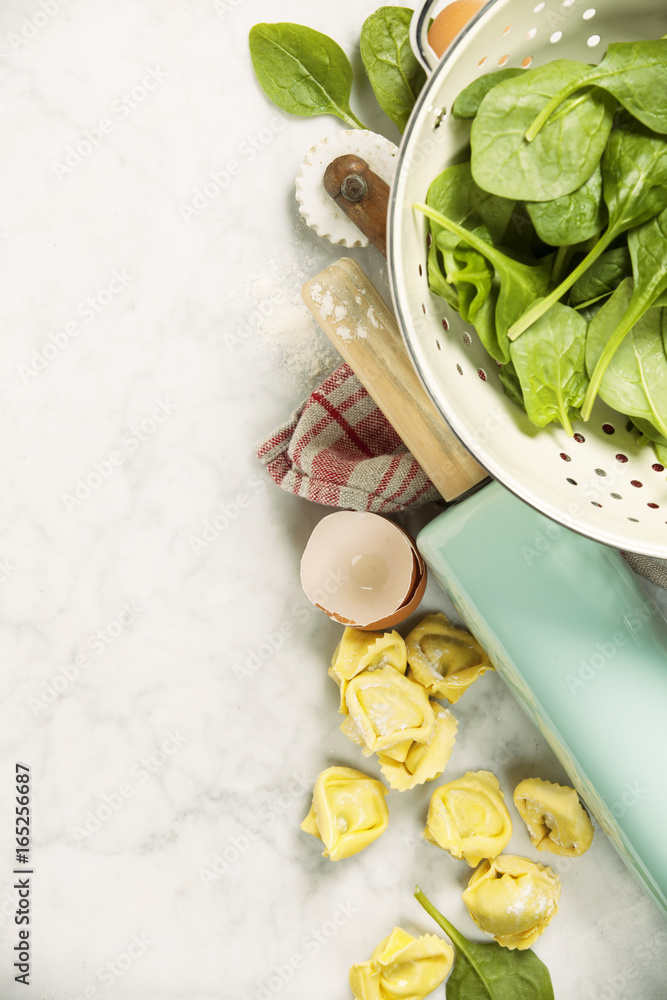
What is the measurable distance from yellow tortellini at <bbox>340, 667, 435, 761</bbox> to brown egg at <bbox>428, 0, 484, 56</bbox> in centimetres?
62

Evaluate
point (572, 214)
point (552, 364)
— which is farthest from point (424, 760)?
point (572, 214)

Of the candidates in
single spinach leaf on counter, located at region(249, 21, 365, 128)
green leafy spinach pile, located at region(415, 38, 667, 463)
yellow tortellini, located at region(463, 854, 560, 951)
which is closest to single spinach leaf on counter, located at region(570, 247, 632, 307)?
green leafy spinach pile, located at region(415, 38, 667, 463)

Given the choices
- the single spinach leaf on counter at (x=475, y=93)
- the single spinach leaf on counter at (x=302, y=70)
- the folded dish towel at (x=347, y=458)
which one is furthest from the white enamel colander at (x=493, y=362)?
the single spinach leaf on counter at (x=302, y=70)

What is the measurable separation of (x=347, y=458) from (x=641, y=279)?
34 cm

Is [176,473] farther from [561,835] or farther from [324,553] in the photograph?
[561,835]

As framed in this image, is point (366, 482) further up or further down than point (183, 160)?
further down

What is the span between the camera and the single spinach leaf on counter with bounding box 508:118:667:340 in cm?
48

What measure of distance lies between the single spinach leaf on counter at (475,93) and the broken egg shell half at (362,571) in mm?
377

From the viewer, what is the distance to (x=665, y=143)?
0.48m

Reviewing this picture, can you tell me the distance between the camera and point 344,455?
29.2 inches

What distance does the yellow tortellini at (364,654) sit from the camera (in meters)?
0.73

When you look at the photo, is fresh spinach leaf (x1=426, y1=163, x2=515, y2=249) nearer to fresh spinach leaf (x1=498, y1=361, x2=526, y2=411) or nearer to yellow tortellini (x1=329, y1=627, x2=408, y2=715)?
fresh spinach leaf (x1=498, y1=361, x2=526, y2=411)

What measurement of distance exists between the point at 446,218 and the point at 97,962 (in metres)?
0.88

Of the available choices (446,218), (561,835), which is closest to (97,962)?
(561,835)
